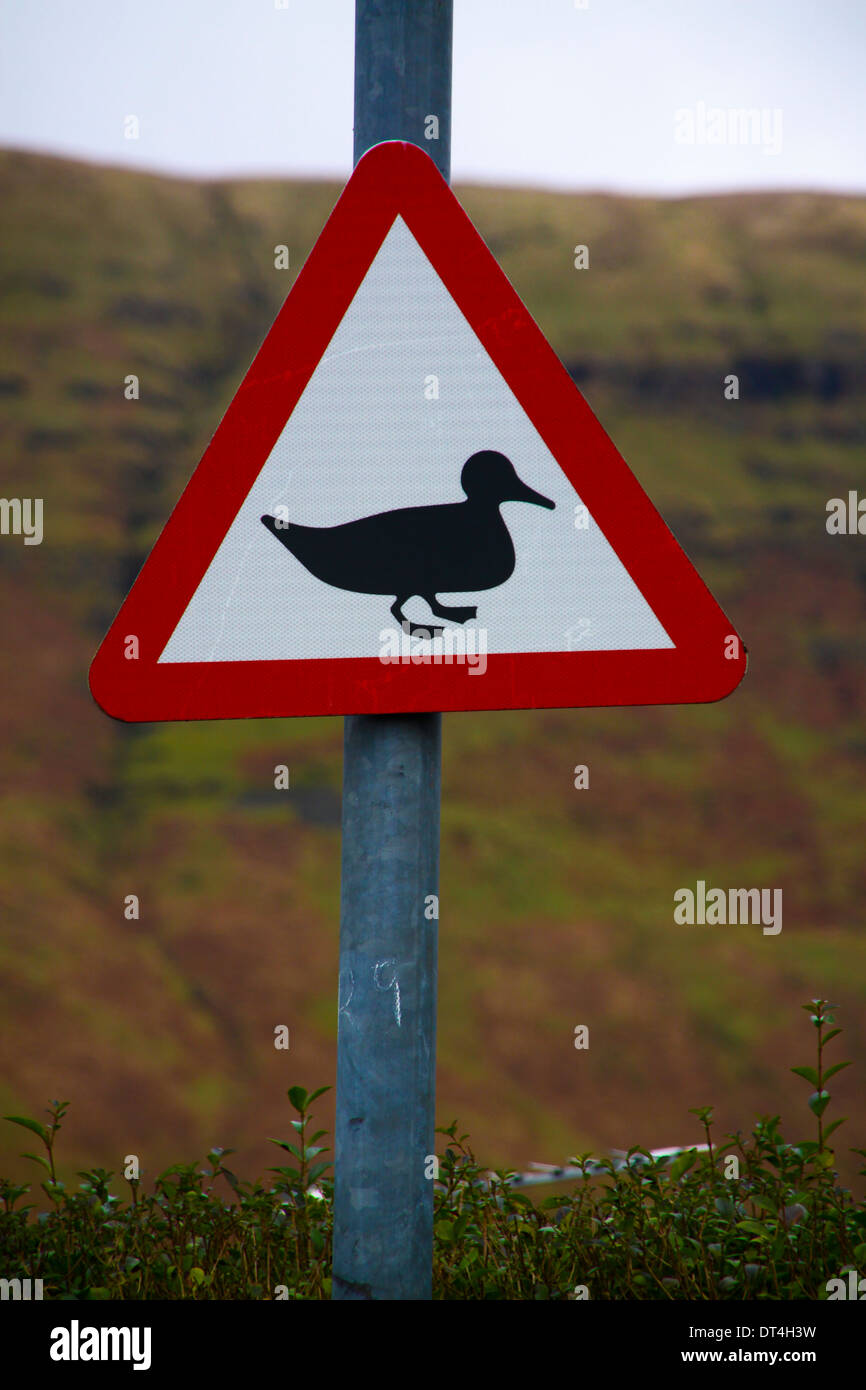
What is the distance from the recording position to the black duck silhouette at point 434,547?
1.26 m

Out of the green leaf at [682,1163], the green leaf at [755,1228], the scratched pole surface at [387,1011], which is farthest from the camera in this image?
the green leaf at [682,1163]

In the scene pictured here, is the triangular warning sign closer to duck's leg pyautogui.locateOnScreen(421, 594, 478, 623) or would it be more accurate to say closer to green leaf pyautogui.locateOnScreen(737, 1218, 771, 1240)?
duck's leg pyautogui.locateOnScreen(421, 594, 478, 623)

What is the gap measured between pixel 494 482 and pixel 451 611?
0.47ft

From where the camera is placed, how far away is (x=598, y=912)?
762 inches

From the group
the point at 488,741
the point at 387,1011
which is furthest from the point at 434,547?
the point at 488,741

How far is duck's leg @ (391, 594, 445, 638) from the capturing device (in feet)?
4.09

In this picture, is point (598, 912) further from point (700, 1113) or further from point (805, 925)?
point (700, 1113)

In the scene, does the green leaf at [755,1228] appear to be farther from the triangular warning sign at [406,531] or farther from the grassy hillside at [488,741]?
the grassy hillside at [488,741]

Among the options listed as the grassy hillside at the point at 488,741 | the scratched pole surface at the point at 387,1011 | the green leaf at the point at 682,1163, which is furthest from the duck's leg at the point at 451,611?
the grassy hillside at the point at 488,741

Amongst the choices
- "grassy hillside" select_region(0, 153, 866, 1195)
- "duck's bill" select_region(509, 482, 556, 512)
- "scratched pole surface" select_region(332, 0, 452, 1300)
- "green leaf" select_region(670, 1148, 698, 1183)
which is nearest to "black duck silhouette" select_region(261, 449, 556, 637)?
"duck's bill" select_region(509, 482, 556, 512)

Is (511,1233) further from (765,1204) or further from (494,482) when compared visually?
(494,482)

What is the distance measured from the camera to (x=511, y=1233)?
74.9 inches

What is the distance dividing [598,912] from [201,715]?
61.0 feet

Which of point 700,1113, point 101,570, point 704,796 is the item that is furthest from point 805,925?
point 700,1113
